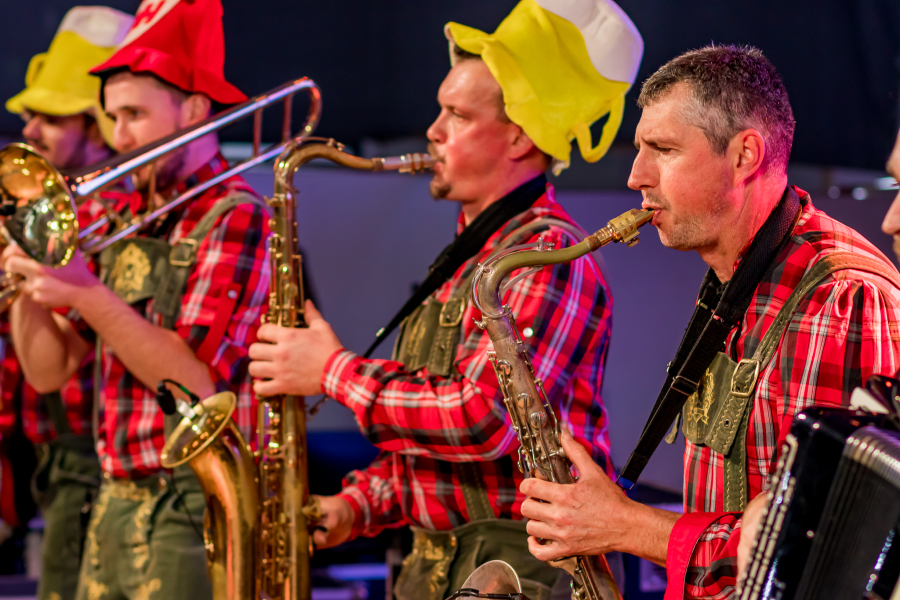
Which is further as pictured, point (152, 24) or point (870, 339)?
point (152, 24)

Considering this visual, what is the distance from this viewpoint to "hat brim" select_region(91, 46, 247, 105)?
279 cm

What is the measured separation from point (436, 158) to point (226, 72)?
2428 millimetres

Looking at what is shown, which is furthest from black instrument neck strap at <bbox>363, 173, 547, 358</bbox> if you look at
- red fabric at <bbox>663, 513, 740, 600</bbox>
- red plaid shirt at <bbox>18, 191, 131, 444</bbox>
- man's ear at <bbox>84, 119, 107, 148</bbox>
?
man's ear at <bbox>84, 119, 107, 148</bbox>

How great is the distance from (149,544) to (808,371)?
6.32 ft

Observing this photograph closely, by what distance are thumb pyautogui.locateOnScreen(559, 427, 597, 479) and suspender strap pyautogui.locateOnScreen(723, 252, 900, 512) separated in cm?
24

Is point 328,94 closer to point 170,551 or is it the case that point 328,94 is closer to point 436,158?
point 436,158

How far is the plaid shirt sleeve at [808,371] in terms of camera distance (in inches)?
56.1

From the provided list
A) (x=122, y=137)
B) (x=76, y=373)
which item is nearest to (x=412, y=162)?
(x=122, y=137)

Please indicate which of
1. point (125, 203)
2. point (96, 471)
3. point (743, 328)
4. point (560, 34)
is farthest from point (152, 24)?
point (743, 328)

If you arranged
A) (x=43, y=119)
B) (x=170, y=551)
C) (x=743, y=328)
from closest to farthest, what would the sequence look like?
(x=743, y=328), (x=170, y=551), (x=43, y=119)

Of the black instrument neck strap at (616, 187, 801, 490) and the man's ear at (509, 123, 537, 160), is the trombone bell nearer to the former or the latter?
the man's ear at (509, 123, 537, 160)

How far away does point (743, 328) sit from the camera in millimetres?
1627

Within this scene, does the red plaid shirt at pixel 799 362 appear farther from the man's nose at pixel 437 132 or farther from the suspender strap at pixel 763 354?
the man's nose at pixel 437 132

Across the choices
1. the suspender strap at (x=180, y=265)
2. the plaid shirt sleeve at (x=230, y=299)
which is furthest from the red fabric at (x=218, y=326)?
the suspender strap at (x=180, y=265)
